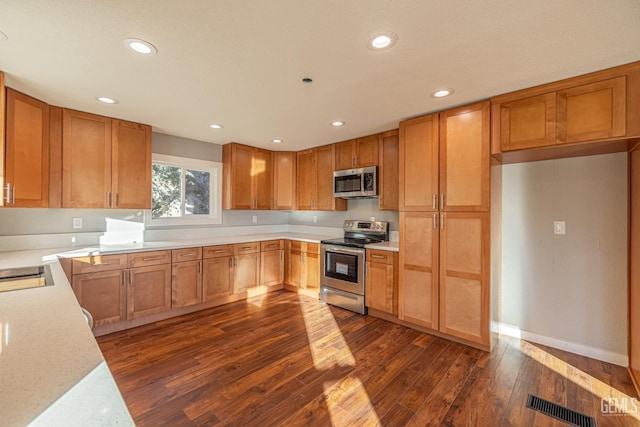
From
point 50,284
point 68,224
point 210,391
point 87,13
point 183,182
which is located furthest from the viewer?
point 183,182

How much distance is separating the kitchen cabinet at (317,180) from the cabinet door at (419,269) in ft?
4.77

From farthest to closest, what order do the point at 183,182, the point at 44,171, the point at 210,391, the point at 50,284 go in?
the point at 183,182, the point at 44,171, the point at 210,391, the point at 50,284

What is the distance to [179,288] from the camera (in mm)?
3477

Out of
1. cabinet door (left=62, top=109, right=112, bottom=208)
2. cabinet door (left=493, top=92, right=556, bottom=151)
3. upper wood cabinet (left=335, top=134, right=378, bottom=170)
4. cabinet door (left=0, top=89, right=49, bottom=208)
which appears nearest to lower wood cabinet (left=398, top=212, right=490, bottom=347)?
cabinet door (left=493, top=92, right=556, bottom=151)

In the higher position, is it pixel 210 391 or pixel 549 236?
pixel 549 236

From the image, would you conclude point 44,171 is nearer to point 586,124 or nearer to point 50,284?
point 50,284

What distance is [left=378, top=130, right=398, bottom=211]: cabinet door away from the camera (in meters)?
3.60

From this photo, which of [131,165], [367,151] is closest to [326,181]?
[367,151]

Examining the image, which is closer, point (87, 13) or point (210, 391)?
point (87, 13)

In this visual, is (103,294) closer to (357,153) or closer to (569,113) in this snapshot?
(357,153)

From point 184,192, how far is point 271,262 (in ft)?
5.52

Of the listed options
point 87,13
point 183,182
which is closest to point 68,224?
point 183,182

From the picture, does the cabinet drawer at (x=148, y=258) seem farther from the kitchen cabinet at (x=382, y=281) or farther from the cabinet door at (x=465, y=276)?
the cabinet door at (x=465, y=276)

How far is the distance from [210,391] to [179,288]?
1.71m
